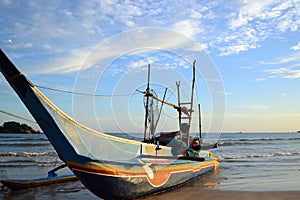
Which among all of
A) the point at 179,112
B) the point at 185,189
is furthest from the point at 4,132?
the point at 185,189

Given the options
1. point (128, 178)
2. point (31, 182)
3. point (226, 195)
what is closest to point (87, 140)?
point (128, 178)

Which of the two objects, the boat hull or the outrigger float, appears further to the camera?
the outrigger float

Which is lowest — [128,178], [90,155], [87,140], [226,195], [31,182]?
[226,195]

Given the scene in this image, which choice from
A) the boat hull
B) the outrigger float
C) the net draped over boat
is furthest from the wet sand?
the outrigger float

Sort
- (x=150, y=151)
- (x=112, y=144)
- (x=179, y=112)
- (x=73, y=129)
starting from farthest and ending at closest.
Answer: (x=179, y=112) < (x=150, y=151) < (x=112, y=144) < (x=73, y=129)

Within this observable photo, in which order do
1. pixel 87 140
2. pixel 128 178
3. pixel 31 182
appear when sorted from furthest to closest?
pixel 31 182
pixel 87 140
pixel 128 178

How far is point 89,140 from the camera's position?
7613mm

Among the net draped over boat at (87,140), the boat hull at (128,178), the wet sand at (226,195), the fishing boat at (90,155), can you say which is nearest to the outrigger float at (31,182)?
the net draped over boat at (87,140)

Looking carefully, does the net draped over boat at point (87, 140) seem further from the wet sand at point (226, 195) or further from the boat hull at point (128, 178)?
the wet sand at point (226, 195)

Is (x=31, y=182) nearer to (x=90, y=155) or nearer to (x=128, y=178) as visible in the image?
(x=90, y=155)

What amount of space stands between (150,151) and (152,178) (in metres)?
3.34

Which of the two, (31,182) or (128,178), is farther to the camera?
(31,182)

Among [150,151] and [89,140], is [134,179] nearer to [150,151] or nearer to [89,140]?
[89,140]

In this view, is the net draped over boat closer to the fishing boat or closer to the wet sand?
the fishing boat
